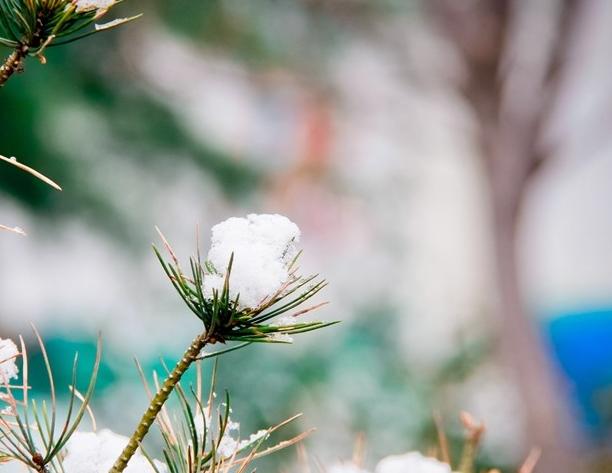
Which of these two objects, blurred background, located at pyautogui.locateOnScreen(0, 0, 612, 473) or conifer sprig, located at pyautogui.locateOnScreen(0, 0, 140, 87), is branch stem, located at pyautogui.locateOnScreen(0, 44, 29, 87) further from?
blurred background, located at pyautogui.locateOnScreen(0, 0, 612, 473)

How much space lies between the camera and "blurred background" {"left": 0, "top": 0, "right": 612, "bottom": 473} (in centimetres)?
209

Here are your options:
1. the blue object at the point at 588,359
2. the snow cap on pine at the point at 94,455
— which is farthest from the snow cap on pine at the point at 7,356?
the blue object at the point at 588,359

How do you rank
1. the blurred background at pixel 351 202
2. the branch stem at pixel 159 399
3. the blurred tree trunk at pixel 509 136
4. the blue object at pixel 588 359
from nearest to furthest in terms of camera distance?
the branch stem at pixel 159 399 < the blurred background at pixel 351 202 < the blurred tree trunk at pixel 509 136 < the blue object at pixel 588 359

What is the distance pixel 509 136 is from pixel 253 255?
9.06ft

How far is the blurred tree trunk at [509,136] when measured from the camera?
2844mm

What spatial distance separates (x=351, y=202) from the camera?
3.39m

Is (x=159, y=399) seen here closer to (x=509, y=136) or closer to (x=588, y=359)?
(x=509, y=136)

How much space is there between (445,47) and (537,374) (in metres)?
1.42

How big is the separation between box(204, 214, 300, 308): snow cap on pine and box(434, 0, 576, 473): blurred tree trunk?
2.69 meters

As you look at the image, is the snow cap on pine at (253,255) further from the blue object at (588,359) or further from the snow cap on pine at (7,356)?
the blue object at (588,359)

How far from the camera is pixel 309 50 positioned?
10.5 feet

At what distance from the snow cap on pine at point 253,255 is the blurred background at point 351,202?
1.57 m

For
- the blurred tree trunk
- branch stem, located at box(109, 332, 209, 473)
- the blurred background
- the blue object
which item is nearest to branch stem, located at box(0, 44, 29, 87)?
branch stem, located at box(109, 332, 209, 473)

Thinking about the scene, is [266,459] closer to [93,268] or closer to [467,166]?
[93,268]
